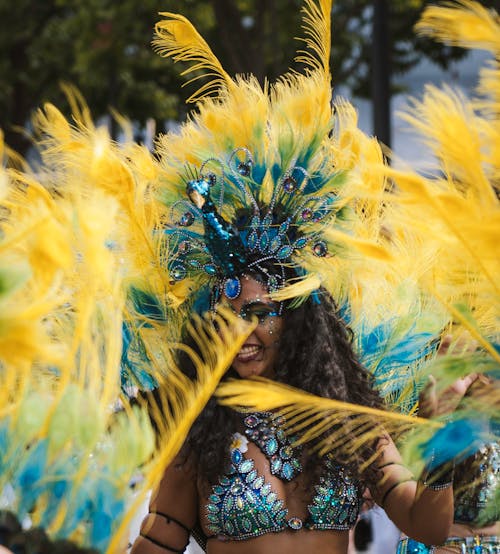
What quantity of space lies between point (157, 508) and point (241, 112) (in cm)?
117

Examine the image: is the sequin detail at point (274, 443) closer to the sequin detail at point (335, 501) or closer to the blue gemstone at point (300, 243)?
the sequin detail at point (335, 501)

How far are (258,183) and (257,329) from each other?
0.47 metres

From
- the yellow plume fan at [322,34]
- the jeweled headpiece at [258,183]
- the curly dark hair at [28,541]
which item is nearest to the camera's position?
the curly dark hair at [28,541]

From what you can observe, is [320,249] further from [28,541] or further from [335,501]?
[28,541]

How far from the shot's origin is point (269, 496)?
8.57ft

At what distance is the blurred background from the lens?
25.4 feet

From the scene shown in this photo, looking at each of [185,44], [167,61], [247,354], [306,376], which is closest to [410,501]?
[306,376]

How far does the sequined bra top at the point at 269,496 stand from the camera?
8.50 ft

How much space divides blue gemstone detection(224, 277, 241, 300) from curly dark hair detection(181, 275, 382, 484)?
16 centimetres

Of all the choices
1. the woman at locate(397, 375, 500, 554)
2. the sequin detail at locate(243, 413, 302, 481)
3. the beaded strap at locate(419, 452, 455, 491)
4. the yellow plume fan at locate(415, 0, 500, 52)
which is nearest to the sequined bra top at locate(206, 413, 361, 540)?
the sequin detail at locate(243, 413, 302, 481)

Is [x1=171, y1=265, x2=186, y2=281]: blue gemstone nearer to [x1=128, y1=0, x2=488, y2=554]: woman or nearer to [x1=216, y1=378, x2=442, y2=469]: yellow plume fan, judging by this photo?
[x1=128, y1=0, x2=488, y2=554]: woman

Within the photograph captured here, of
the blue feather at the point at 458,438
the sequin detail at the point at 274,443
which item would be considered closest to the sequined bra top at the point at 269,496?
the sequin detail at the point at 274,443

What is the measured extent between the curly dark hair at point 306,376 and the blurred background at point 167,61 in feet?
11.4

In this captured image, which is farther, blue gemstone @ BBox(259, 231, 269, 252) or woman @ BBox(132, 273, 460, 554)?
blue gemstone @ BBox(259, 231, 269, 252)
